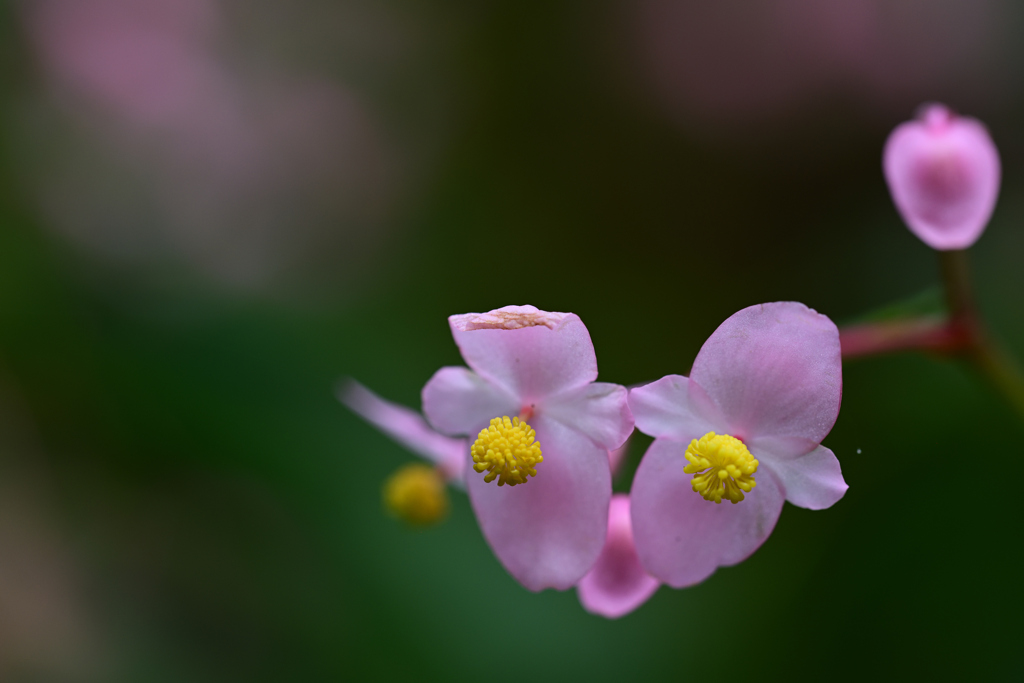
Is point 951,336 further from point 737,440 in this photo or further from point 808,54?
point 808,54

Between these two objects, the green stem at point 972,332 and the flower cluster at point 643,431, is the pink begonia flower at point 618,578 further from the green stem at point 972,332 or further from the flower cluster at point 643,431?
the green stem at point 972,332

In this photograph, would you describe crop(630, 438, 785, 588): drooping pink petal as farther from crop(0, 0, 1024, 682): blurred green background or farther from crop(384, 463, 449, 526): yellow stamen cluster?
crop(0, 0, 1024, 682): blurred green background

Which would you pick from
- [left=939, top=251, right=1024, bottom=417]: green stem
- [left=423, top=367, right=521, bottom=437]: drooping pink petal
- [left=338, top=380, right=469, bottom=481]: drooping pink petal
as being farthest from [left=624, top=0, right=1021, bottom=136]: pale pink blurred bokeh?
[left=423, top=367, right=521, bottom=437]: drooping pink petal

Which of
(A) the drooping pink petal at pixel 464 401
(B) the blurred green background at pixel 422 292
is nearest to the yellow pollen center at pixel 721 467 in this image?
(A) the drooping pink petal at pixel 464 401

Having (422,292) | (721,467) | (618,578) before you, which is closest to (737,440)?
(721,467)

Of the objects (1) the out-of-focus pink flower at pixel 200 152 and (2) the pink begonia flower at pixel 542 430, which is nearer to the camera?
(2) the pink begonia flower at pixel 542 430

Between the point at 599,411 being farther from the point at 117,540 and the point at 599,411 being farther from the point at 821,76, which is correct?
the point at 821,76
